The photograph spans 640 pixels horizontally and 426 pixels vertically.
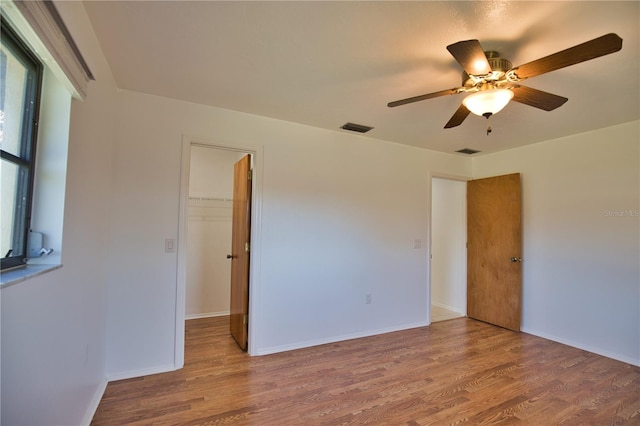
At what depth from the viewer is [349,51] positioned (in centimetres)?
193

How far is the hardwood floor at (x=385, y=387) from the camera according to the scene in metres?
2.08

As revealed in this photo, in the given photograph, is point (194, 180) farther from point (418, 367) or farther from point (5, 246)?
point (418, 367)

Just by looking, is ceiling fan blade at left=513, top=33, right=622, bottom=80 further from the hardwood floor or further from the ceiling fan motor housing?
the hardwood floor

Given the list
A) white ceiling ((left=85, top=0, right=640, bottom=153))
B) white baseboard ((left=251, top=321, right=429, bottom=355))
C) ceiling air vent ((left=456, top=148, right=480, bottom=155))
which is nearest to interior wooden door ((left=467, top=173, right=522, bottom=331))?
ceiling air vent ((left=456, top=148, right=480, bottom=155))

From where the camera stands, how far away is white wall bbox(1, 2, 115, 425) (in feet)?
3.74

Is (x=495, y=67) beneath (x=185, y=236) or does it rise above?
above

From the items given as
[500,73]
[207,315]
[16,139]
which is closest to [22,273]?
[16,139]

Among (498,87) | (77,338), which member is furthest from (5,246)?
(498,87)

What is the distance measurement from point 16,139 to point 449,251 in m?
4.99

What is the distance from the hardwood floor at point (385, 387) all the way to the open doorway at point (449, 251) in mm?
1255

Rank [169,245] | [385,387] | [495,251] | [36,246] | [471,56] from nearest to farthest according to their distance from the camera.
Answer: [36,246] < [471,56] < [385,387] < [169,245] < [495,251]

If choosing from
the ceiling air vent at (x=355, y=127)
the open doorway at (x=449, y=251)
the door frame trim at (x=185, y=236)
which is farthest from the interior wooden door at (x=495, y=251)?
the door frame trim at (x=185, y=236)

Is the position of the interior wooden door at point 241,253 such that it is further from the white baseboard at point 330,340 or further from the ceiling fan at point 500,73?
the ceiling fan at point 500,73

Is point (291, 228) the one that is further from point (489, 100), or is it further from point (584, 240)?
point (584, 240)
